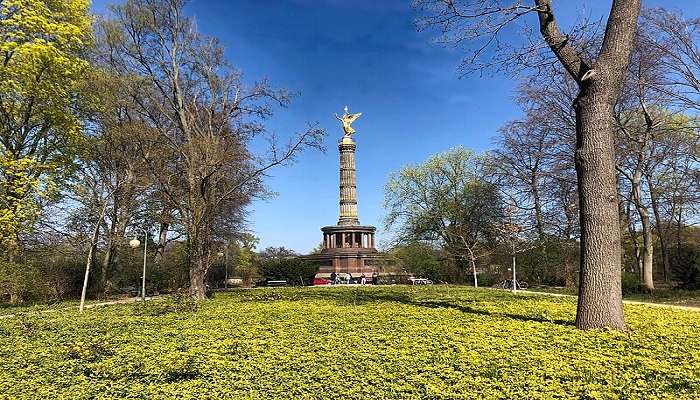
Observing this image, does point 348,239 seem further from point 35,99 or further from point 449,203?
point 35,99

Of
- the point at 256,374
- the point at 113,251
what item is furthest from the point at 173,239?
the point at 256,374

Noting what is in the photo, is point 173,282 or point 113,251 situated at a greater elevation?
point 113,251

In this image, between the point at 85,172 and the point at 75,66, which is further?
the point at 85,172

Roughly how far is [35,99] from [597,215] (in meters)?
18.2

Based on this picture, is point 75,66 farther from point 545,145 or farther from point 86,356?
point 545,145

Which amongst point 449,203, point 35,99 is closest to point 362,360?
point 35,99

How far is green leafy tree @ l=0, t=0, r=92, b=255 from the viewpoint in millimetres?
15375

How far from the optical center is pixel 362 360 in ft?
17.4

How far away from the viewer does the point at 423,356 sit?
5414 mm

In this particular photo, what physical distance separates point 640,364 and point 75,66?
18.8 meters

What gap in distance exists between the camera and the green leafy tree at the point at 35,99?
1538 cm

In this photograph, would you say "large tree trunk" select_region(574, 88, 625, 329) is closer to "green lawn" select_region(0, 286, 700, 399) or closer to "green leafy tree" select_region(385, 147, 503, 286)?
"green lawn" select_region(0, 286, 700, 399)

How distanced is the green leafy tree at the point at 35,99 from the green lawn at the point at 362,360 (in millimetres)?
9022

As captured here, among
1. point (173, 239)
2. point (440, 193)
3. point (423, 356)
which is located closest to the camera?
point (423, 356)
